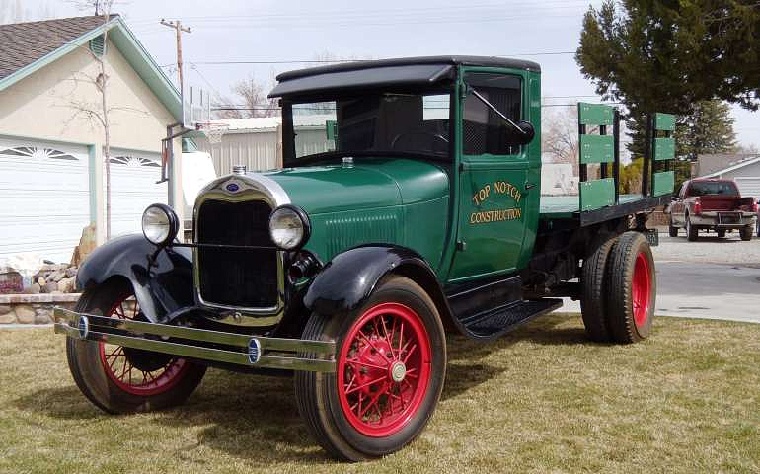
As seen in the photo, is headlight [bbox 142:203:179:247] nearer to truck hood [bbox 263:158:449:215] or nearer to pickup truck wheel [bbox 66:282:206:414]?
pickup truck wheel [bbox 66:282:206:414]

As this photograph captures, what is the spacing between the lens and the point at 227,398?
214 inches

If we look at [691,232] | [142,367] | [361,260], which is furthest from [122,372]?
[691,232]

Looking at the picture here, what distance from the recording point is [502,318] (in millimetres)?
5426

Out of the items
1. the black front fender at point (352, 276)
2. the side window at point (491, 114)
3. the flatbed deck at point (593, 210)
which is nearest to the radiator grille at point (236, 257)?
the black front fender at point (352, 276)

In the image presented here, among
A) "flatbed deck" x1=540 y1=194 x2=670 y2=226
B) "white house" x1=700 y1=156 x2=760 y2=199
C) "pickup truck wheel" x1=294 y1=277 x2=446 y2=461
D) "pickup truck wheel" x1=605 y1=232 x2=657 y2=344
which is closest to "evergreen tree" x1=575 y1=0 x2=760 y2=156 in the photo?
"flatbed deck" x1=540 y1=194 x2=670 y2=226

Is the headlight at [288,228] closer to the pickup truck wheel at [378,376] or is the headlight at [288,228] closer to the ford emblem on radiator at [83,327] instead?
the pickup truck wheel at [378,376]

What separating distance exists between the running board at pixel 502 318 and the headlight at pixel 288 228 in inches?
51.4

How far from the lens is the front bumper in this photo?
3.78 m

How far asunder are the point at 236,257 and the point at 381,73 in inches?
65.0

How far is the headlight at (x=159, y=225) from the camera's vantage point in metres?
4.88

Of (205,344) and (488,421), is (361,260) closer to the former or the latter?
(205,344)

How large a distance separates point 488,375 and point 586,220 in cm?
144

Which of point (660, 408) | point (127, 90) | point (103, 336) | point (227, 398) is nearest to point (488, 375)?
point (660, 408)

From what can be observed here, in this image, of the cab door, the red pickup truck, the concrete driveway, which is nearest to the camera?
the cab door
